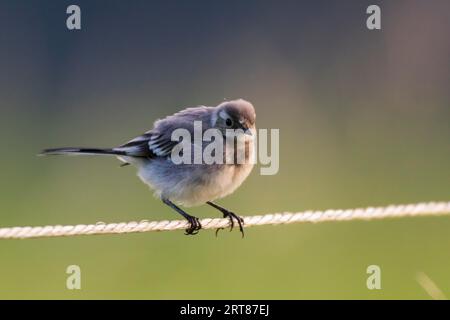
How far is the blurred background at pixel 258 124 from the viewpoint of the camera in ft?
25.3

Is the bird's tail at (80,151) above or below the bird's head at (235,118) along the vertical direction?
below

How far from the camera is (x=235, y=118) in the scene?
5.98m

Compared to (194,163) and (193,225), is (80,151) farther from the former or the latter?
(193,225)

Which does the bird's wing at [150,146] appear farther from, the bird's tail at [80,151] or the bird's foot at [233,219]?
the bird's foot at [233,219]

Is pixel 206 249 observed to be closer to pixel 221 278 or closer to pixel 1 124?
pixel 221 278

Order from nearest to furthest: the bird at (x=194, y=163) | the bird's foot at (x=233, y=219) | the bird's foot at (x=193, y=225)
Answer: the bird's foot at (x=193, y=225), the bird at (x=194, y=163), the bird's foot at (x=233, y=219)

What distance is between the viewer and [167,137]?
617cm

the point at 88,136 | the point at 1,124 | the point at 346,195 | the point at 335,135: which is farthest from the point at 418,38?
the point at 1,124

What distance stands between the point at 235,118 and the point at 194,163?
39 centimetres

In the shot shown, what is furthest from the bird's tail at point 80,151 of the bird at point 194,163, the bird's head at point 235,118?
the bird's head at point 235,118

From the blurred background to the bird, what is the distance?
4.79ft

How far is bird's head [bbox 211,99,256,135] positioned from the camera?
598cm

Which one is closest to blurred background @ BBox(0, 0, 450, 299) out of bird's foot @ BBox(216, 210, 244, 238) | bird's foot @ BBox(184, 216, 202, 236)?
bird's foot @ BBox(216, 210, 244, 238)

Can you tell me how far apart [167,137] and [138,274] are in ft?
6.14
